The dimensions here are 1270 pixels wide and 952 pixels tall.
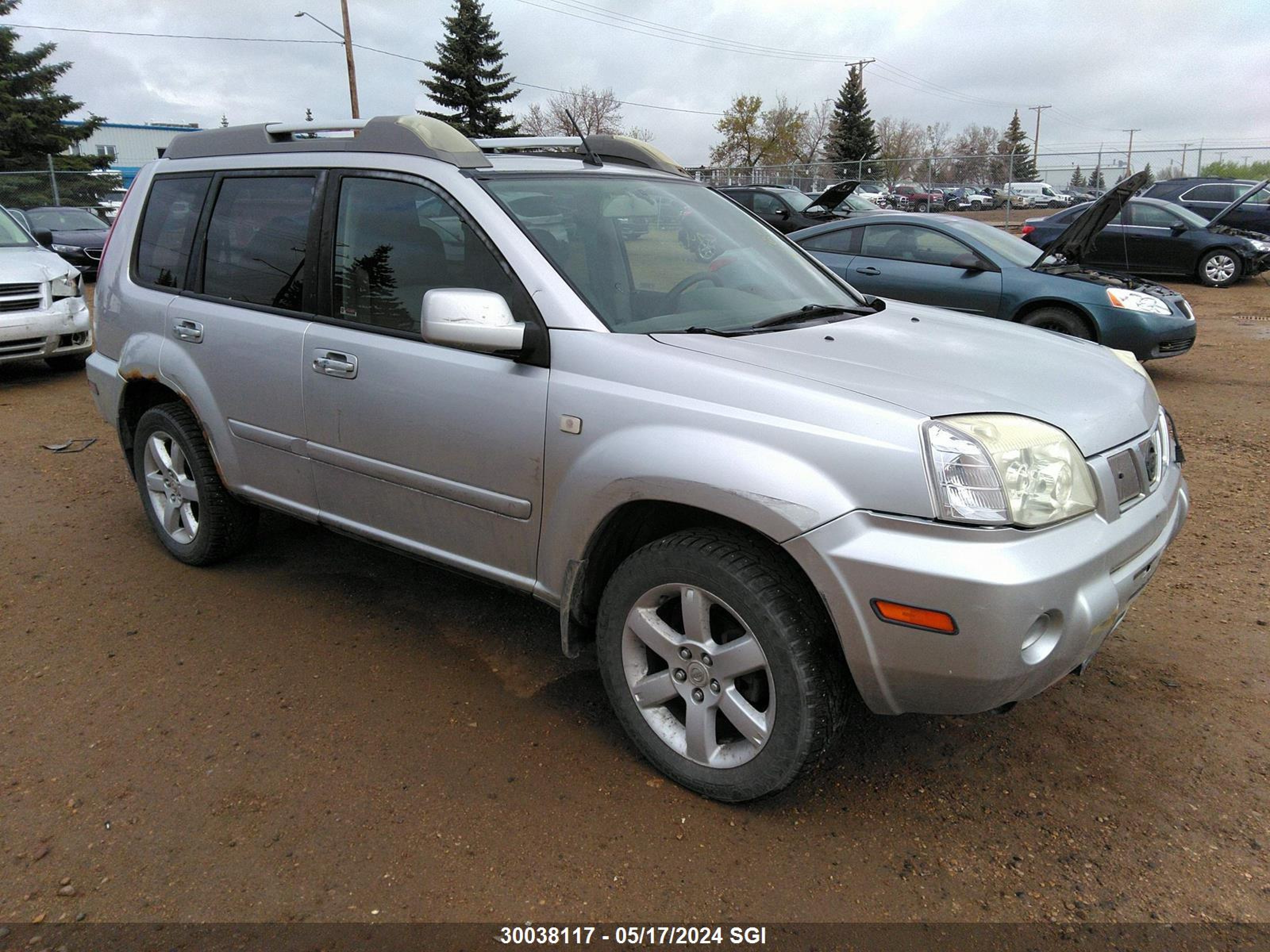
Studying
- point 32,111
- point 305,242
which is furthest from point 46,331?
point 32,111

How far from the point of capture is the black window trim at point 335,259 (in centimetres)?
281

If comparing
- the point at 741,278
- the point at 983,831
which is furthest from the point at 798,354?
the point at 983,831

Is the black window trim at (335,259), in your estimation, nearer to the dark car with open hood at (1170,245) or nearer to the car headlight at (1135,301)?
the car headlight at (1135,301)

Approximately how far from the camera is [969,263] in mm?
8391

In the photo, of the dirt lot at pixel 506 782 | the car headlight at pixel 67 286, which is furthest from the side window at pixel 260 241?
the car headlight at pixel 67 286

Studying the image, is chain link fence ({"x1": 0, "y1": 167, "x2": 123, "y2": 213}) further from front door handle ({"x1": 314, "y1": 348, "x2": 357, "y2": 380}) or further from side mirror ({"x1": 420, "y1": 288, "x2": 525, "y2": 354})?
side mirror ({"x1": 420, "y1": 288, "x2": 525, "y2": 354})

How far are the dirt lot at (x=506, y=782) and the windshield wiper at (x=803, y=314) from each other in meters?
1.38

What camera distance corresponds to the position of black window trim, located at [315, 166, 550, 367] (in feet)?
9.23

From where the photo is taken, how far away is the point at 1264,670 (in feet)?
11.1

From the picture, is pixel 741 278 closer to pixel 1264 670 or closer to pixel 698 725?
pixel 698 725

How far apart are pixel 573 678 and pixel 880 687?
1403mm

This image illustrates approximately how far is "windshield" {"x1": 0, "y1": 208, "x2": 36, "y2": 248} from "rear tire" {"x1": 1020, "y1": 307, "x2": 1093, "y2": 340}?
976 cm

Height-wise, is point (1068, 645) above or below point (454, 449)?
below

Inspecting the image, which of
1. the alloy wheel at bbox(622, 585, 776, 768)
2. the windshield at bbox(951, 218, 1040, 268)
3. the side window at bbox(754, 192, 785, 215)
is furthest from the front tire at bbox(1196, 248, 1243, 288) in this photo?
the alloy wheel at bbox(622, 585, 776, 768)
